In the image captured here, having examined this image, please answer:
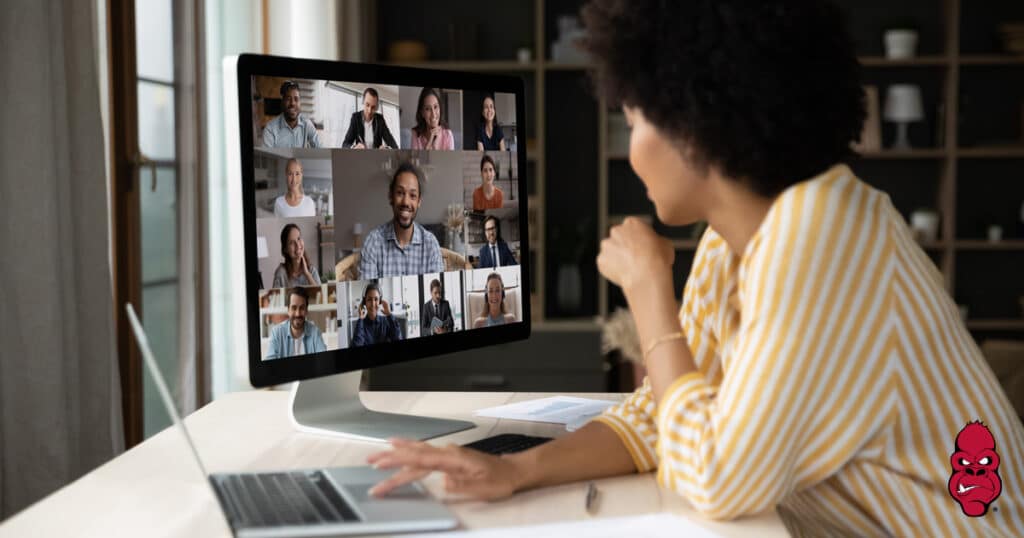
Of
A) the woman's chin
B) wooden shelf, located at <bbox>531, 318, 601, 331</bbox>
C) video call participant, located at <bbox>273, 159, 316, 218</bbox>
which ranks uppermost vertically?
video call participant, located at <bbox>273, 159, 316, 218</bbox>

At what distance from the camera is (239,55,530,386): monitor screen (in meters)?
1.23

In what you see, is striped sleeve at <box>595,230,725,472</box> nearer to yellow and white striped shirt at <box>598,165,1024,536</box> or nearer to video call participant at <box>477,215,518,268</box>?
yellow and white striped shirt at <box>598,165,1024,536</box>

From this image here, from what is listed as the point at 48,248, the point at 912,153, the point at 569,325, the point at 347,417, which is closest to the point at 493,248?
the point at 347,417

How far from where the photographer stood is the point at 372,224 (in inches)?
52.1

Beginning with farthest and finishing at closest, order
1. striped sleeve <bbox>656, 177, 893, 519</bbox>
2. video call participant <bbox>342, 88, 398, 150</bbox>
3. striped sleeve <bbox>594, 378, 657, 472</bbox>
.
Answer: video call participant <bbox>342, 88, 398, 150</bbox> → striped sleeve <bbox>594, 378, 657, 472</bbox> → striped sleeve <bbox>656, 177, 893, 519</bbox>

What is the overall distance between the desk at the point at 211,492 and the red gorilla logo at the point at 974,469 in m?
0.18

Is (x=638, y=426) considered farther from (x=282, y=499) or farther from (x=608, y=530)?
(x=282, y=499)

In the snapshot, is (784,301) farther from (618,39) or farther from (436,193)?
(436,193)

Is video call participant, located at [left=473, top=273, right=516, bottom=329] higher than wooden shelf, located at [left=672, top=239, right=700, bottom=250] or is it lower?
higher

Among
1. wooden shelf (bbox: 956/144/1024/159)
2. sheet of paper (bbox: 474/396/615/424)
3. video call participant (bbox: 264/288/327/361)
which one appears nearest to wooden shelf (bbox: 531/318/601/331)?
wooden shelf (bbox: 956/144/1024/159)

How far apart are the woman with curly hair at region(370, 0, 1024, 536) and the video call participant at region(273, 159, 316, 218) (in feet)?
1.09

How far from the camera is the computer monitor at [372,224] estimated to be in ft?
4.02

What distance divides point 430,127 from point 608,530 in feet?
2.13

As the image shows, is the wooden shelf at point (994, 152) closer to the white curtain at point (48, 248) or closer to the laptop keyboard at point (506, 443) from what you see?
the white curtain at point (48, 248)
